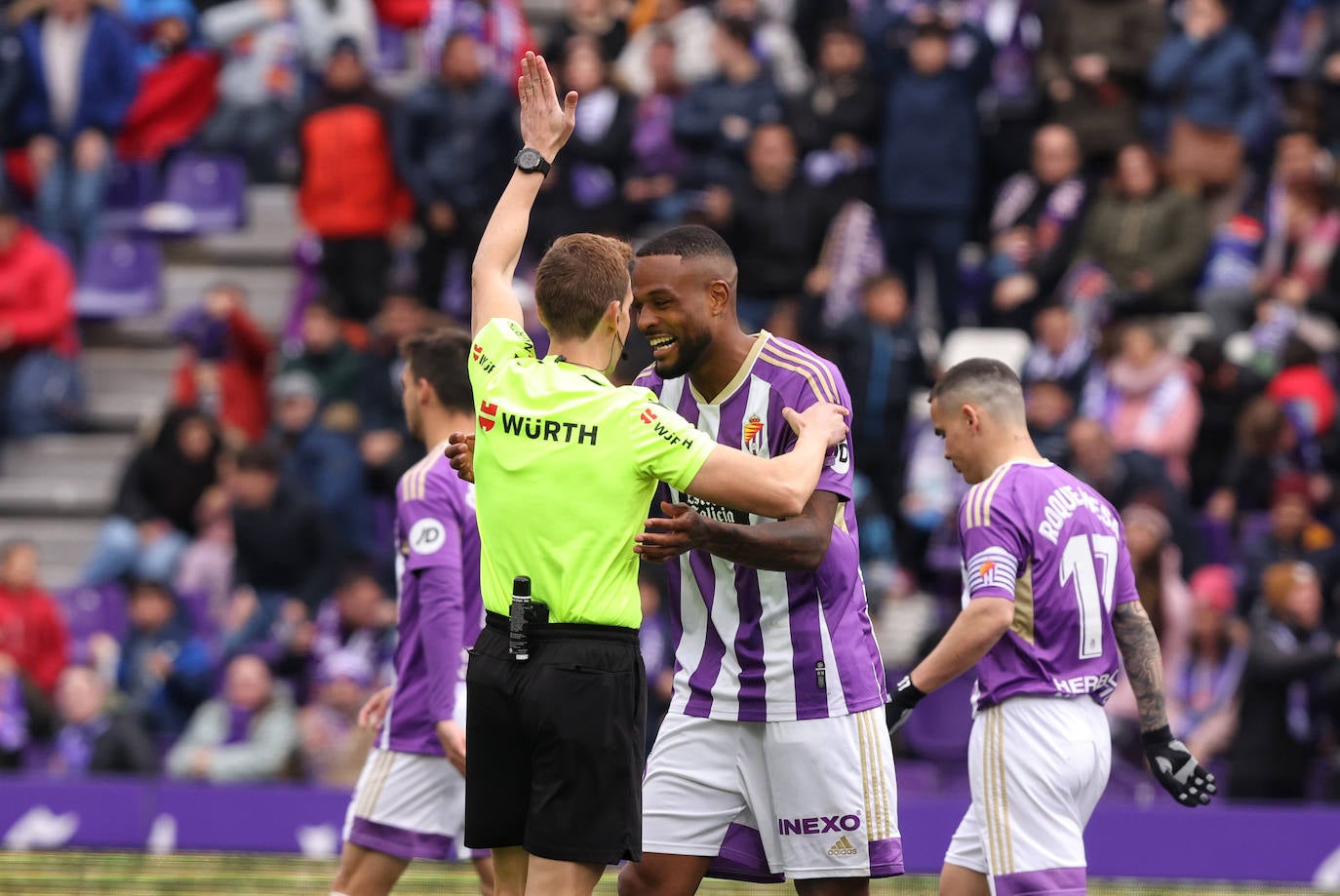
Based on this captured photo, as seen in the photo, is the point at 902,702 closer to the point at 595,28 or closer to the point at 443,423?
the point at 443,423

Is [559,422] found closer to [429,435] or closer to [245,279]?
[429,435]

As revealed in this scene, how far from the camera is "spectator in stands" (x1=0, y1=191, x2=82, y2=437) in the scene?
55.3 ft

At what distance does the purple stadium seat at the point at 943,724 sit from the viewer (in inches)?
498

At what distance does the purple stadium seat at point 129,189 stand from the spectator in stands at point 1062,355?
900 cm

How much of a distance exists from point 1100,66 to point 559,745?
36.2 ft

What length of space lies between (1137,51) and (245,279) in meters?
8.19

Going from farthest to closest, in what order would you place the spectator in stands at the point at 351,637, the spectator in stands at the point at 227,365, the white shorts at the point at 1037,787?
the spectator in stands at the point at 227,365
the spectator in stands at the point at 351,637
the white shorts at the point at 1037,787

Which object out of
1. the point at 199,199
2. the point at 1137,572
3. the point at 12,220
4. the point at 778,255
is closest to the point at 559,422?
the point at 1137,572

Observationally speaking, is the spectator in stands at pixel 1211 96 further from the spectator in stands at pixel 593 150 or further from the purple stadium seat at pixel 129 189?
the purple stadium seat at pixel 129 189

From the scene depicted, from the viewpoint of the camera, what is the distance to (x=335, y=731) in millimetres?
13000

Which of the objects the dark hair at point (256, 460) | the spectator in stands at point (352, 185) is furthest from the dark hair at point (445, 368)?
the spectator in stands at point (352, 185)

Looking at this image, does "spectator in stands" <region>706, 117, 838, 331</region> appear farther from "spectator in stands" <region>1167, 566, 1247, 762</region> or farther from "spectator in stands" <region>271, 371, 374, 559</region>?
"spectator in stands" <region>1167, 566, 1247, 762</region>

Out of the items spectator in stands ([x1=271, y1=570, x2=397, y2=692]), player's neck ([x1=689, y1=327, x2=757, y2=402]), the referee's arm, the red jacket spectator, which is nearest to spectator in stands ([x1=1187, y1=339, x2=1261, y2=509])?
spectator in stands ([x1=271, y1=570, x2=397, y2=692])

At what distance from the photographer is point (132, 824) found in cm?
1228
